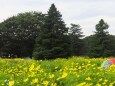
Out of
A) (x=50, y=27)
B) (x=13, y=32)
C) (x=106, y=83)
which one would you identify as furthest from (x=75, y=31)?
(x=106, y=83)

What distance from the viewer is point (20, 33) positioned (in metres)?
60.4

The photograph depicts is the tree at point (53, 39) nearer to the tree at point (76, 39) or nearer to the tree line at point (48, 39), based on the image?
the tree line at point (48, 39)

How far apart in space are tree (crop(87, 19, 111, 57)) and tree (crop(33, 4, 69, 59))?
22.9 ft

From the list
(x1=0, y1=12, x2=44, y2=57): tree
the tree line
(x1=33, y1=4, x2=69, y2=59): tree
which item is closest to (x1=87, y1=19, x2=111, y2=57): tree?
the tree line

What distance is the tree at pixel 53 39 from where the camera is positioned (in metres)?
42.7

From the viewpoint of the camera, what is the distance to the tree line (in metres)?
43.4

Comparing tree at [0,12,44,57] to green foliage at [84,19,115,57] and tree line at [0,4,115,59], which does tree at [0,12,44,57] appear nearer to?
tree line at [0,4,115,59]

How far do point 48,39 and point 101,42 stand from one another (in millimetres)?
10199

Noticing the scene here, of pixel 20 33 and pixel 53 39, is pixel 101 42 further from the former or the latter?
pixel 20 33

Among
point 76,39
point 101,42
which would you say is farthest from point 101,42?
point 76,39

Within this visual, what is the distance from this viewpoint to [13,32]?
198 feet

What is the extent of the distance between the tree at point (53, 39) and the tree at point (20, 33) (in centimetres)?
1182

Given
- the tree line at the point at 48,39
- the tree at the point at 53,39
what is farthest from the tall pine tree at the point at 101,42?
the tree at the point at 53,39

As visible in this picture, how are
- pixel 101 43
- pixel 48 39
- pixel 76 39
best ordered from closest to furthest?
pixel 48 39 < pixel 101 43 < pixel 76 39
